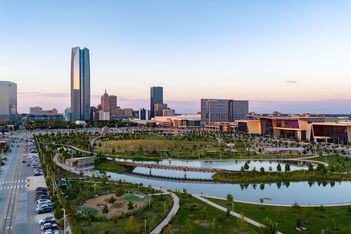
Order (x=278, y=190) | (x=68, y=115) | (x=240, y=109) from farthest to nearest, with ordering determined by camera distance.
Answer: (x=68, y=115), (x=240, y=109), (x=278, y=190)

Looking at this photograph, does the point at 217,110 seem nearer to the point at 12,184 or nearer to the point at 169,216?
the point at 12,184

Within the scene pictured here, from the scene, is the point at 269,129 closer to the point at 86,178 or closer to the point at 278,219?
the point at 86,178

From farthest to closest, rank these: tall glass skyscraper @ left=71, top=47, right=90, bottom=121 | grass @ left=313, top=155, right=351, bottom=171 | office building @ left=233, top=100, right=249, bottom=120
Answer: tall glass skyscraper @ left=71, top=47, right=90, bottom=121 < office building @ left=233, top=100, right=249, bottom=120 < grass @ left=313, top=155, right=351, bottom=171

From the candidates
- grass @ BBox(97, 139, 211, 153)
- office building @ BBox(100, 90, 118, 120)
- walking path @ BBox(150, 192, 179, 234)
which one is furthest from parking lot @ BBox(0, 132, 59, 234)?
office building @ BBox(100, 90, 118, 120)

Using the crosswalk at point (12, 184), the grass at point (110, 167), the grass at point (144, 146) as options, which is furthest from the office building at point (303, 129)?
the crosswalk at point (12, 184)

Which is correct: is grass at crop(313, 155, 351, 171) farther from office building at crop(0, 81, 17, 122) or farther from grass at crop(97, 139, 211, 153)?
office building at crop(0, 81, 17, 122)

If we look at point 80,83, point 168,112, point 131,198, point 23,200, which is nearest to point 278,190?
point 131,198

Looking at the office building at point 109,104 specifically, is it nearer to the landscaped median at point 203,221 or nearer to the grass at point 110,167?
the grass at point 110,167

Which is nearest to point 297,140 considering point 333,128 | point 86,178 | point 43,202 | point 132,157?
point 333,128
